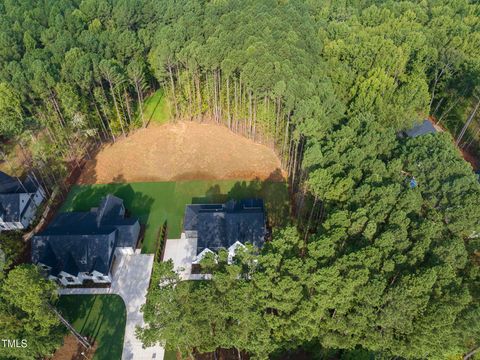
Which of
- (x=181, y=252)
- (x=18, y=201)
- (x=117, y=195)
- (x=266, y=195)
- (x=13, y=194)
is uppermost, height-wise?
(x=117, y=195)

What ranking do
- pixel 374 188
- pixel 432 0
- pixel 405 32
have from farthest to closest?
1. pixel 432 0
2. pixel 405 32
3. pixel 374 188

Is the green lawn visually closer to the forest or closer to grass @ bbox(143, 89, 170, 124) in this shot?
the forest

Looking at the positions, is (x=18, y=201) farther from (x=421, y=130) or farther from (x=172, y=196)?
(x=421, y=130)

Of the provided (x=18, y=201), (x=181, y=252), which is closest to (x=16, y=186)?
(x=18, y=201)

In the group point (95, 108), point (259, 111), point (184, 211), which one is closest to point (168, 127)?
point (95, 108)

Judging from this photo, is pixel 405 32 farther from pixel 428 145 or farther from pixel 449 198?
pixel 449 198

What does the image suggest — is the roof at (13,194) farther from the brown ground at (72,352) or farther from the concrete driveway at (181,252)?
the concrete driveway at (181,252)

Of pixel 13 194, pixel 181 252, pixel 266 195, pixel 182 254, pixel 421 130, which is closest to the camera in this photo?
pixel 182 254

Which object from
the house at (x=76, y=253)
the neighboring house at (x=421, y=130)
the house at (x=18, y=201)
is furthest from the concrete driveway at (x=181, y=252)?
the neighboring house at (x=421, y=130)
